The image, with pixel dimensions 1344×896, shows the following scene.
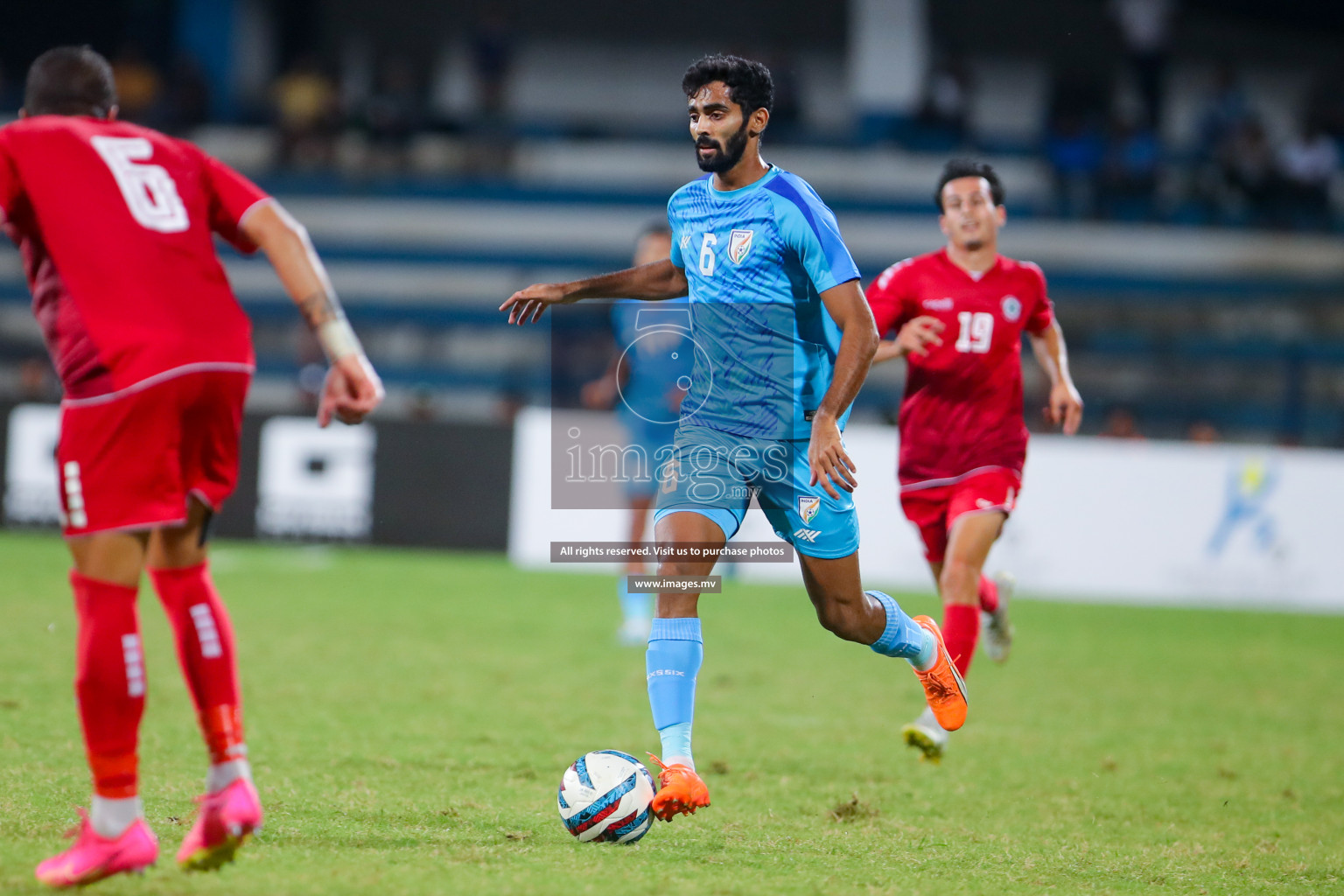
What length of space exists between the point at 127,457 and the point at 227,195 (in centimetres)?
72

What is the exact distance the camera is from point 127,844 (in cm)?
351

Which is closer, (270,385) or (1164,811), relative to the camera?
(1164,811)

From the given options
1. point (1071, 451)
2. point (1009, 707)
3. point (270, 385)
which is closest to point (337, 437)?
point (270, 385)

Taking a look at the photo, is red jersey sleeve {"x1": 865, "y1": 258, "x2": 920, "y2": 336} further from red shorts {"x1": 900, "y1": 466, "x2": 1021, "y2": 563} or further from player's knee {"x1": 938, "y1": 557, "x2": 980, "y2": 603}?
player's knee {"x1": 938, "y1": 557, "x2": 980, "y2": 603}

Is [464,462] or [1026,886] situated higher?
[1026,886]

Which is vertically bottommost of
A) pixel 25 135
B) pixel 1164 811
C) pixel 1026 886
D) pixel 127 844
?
pixel 1164 811

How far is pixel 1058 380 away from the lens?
6672mm

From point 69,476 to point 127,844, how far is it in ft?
2.95

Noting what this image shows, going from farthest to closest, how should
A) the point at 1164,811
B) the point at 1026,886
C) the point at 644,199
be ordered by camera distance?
the point at 644,199, the point at 1164,811, the point at 1026,886

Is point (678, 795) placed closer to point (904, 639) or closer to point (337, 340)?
point (904, 639)

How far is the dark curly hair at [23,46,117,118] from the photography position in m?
3.66

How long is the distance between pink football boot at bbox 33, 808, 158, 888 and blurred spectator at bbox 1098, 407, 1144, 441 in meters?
13.3

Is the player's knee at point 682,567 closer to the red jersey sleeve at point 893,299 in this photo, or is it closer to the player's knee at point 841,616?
the player's knee at point 841,616

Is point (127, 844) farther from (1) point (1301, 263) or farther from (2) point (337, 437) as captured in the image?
(1) point (1301, 263)
